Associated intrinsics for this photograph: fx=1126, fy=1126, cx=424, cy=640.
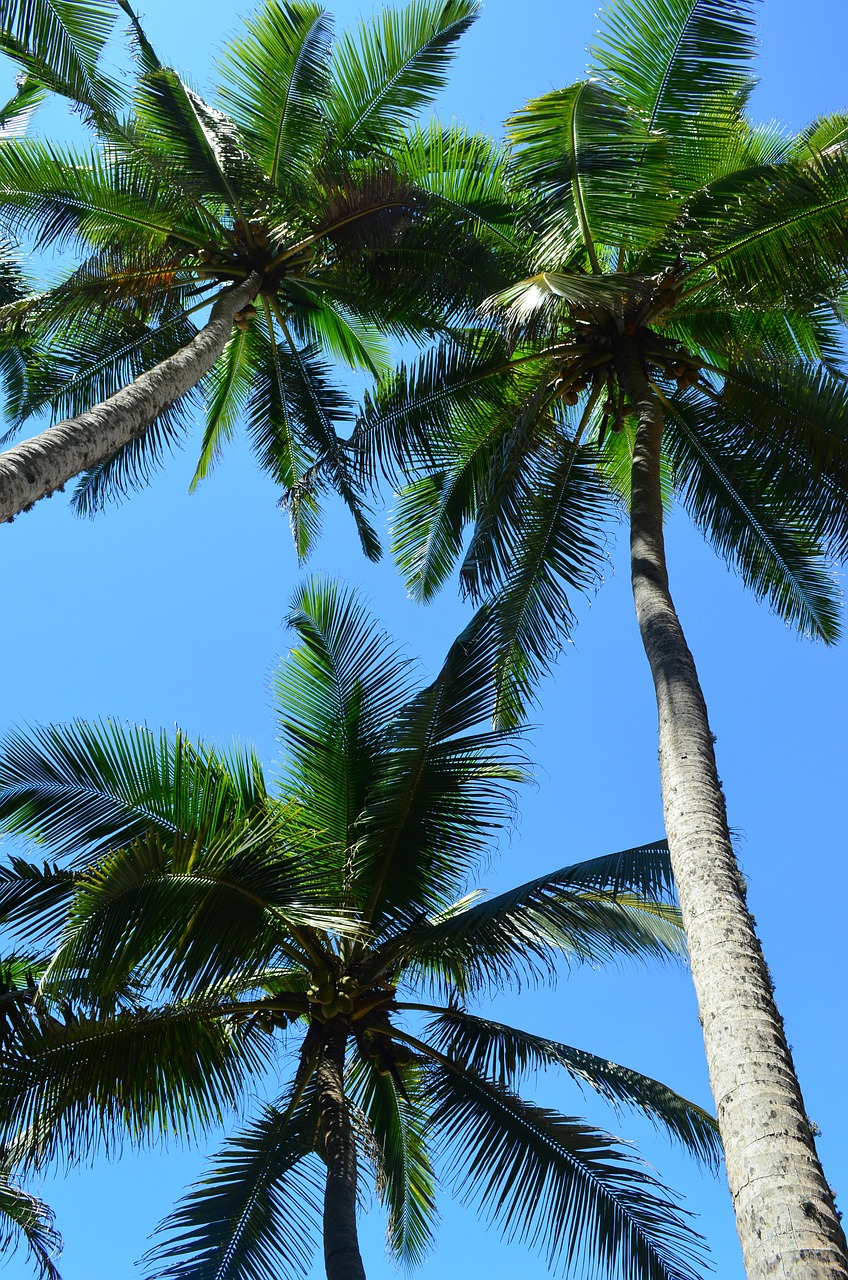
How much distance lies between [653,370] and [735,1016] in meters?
7.11

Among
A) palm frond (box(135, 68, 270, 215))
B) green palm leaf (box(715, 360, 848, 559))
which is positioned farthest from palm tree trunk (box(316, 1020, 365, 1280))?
palm frond (box(135, 68, 270, 215))

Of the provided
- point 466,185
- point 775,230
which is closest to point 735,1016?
point 775,230

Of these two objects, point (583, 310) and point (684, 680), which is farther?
point (583, 310)

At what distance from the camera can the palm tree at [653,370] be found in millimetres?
8859

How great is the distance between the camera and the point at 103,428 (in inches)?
304

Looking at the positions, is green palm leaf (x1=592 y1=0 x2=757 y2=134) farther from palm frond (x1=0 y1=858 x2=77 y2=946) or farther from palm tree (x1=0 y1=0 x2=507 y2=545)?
palm frond (x1=0 y1=858 x2=77 y2=946)

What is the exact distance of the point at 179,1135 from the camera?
7762 mm

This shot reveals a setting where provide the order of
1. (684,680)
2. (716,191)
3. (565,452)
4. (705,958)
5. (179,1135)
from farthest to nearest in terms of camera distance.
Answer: (565,452), (716,191), (179,1135), (684,680), (705,958)

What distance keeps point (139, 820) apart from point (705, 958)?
14.8 ft

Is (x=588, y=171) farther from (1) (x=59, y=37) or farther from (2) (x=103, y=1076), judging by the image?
(2) (x=103, y=1076)

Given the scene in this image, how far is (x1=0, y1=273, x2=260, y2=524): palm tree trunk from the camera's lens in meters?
6.39

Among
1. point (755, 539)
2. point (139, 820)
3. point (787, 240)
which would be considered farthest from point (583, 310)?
Result: point (139, 820)

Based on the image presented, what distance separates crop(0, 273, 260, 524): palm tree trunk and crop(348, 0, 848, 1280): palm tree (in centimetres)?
169

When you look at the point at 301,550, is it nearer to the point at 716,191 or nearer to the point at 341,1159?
the point at 716,191
